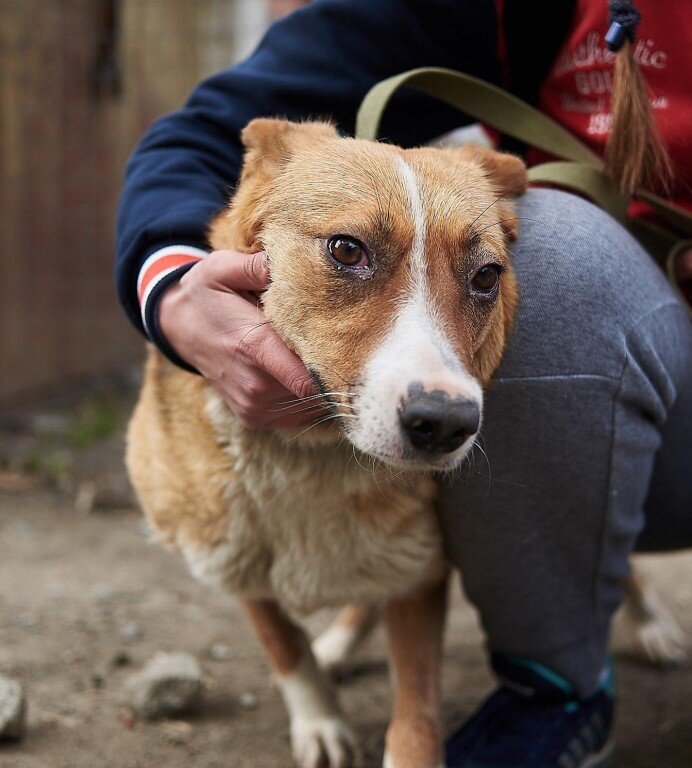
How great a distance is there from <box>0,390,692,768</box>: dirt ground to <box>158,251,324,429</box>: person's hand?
2.95 ft

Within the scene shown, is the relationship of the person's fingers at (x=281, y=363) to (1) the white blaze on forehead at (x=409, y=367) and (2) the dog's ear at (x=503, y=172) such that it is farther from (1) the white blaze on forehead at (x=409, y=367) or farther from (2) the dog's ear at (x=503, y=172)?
(2) the dog's ear at (x=503, y=172)

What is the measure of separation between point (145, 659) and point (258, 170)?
1.44m

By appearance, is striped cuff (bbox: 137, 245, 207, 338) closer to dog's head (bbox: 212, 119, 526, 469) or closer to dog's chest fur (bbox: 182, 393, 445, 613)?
dog's head (bbox: 212, 119, 526, 469)

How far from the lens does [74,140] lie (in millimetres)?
4766

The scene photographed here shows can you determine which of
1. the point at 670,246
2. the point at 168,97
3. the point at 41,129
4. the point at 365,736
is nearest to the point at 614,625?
the point at 365,736

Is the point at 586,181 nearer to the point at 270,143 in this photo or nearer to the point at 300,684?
the point at 270,143

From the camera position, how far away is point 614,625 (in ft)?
9.85

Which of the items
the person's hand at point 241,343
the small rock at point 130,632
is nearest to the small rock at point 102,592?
the small rock at point 130,632

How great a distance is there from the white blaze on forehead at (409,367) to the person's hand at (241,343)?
0.15 metres

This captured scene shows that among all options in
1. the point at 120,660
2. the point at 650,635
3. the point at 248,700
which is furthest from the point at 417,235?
the point at 650,635

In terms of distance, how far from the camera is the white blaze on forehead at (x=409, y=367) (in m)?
1.37

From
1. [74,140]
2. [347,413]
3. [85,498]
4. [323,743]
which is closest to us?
[347,413]

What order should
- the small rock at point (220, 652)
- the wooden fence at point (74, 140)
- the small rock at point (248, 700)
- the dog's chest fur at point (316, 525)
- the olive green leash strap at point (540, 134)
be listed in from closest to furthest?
the dog's chest fur at point (316, 525) < the olive green leash strap at point (540, 134) < the small rock at point (248, 700) < the small rock at point (220, 652) < the wooden fence at point (74, 140)

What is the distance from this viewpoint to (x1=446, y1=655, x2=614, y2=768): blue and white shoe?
6.37 feet
